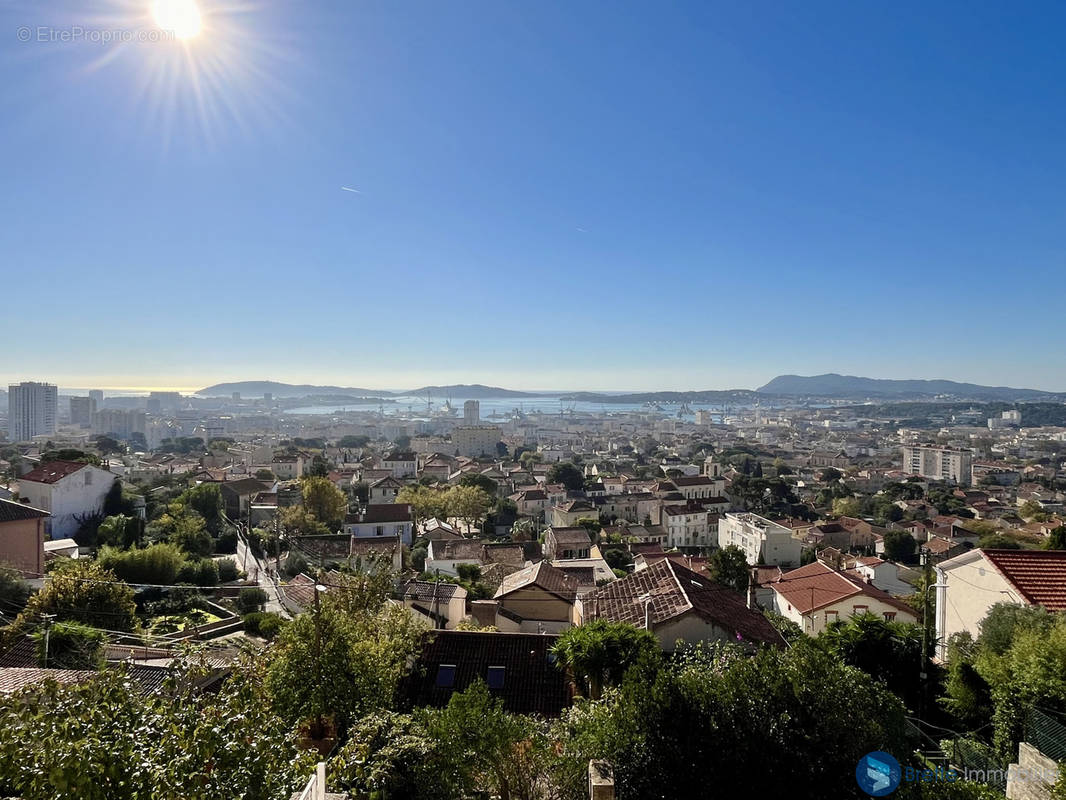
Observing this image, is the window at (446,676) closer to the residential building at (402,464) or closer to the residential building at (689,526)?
the residential building at (689,526)

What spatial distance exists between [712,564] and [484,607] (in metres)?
12.8

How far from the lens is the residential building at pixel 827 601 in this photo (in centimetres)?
1861

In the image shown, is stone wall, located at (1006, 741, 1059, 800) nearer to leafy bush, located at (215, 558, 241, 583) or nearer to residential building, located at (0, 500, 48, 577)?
residential building, located at (0, 500, 48, 577)

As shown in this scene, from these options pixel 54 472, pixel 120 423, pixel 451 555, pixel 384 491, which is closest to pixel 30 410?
pixel 120 423

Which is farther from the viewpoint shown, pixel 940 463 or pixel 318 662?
pixel 940 463

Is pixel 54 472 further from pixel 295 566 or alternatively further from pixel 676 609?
pixel 676 609

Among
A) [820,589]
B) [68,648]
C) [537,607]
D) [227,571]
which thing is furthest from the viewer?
[227,571]

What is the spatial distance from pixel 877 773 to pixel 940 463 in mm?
111542

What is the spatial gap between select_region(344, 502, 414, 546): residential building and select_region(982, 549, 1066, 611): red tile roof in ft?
86.2

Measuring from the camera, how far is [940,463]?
98.8 metres

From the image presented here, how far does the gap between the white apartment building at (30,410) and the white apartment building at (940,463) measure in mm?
158643

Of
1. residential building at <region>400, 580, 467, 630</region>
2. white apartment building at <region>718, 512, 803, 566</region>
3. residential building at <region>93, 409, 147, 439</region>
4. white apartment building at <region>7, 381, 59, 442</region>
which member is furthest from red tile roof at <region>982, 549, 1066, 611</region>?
residential building at <region>93, 409, 147, 439</region>

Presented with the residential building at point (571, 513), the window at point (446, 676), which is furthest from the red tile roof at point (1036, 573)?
the residential building at point (571, 513)

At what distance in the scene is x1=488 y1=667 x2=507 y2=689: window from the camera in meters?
10.2
